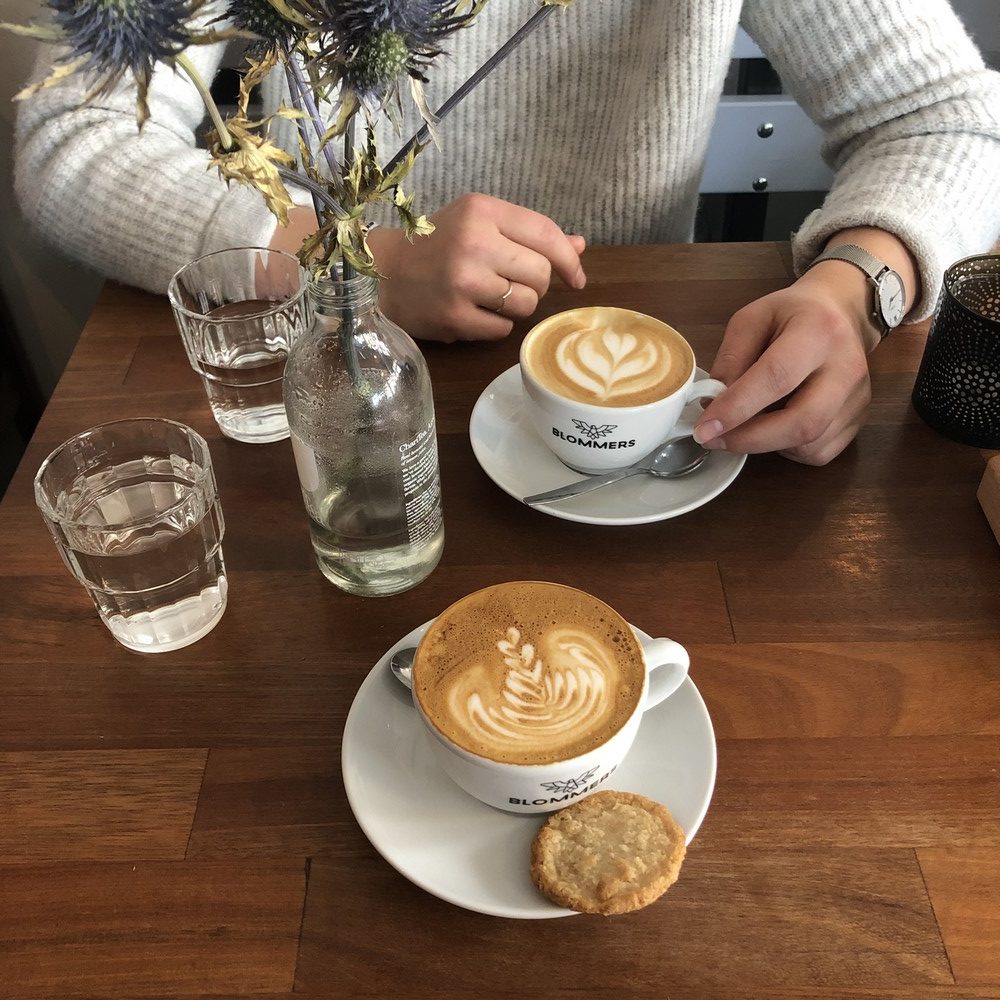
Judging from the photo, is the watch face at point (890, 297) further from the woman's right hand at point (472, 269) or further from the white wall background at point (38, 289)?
the white wall background at point (38, 289)

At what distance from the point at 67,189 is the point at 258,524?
1.71 feet

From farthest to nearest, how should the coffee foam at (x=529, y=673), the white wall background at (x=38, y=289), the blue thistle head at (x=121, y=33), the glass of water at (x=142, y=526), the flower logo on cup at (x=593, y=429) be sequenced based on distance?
the white wall background at (x=38, y=289) → the flower logo on cup at (x=593, y=429) → the glass of water at (x=142, y=526) → the coffee foam at (x=529, y=673) → the blue thistle head at (x=121, y=33)

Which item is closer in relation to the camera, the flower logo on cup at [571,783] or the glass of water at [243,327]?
the flower logo on cup at [571,783]

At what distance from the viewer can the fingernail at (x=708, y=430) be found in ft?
2.48

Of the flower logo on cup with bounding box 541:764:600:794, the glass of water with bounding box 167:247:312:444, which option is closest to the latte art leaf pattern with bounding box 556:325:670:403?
the glass of water with bounding box 167:247:312:444

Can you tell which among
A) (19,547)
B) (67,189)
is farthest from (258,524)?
(67,189)

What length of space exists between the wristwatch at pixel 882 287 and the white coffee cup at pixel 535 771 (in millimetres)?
521

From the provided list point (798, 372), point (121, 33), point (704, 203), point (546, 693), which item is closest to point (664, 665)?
point (546, 693)

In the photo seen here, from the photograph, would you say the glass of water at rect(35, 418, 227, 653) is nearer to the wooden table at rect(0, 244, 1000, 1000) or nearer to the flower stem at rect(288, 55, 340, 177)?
the wooden table at rect(0, 244, 1000, 1000)

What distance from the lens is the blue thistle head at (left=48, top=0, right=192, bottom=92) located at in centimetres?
31

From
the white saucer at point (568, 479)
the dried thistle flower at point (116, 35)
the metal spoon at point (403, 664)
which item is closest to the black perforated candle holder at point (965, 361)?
the white saucer at point (568, 479)

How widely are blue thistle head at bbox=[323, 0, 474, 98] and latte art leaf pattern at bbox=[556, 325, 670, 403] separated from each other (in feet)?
1.34

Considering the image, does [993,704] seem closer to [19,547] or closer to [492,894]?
[492,894]

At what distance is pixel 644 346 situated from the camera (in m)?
0.80
